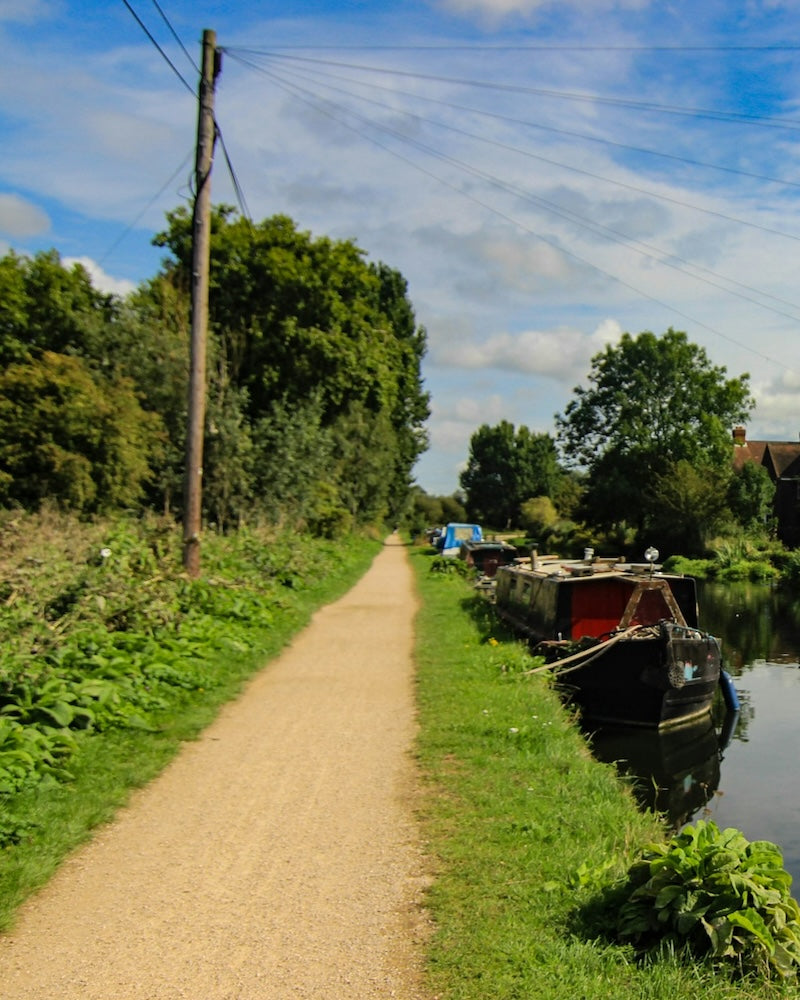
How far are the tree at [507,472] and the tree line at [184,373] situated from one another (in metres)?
65.7

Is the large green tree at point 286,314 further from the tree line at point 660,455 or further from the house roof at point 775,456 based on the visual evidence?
the house roof at point 775,456

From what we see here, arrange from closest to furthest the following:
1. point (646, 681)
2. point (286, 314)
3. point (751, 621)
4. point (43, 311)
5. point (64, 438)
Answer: point (646, 681) → point (64, 438) → point (43, 311) → point (751, 621) → point (286, 314)

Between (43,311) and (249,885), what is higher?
(43,311)

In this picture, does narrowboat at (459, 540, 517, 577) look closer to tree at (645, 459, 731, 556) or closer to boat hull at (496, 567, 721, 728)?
tree at (645, 459, 731, 556)

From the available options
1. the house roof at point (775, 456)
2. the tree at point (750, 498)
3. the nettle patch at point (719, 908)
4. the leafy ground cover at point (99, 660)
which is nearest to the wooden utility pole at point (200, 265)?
the leafy ground cover at point (99, 660)

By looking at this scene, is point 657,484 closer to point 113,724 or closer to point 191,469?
point 191,469

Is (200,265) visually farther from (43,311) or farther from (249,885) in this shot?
(43,311)

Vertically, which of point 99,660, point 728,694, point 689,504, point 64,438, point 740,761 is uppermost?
point 64,438

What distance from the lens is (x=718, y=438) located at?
48.7m

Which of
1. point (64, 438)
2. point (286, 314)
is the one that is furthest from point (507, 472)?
point (64, 438)

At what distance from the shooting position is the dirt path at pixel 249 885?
3.84 m

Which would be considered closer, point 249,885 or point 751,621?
point 249,885

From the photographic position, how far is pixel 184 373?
22.4 meters

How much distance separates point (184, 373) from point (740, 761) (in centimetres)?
1600
